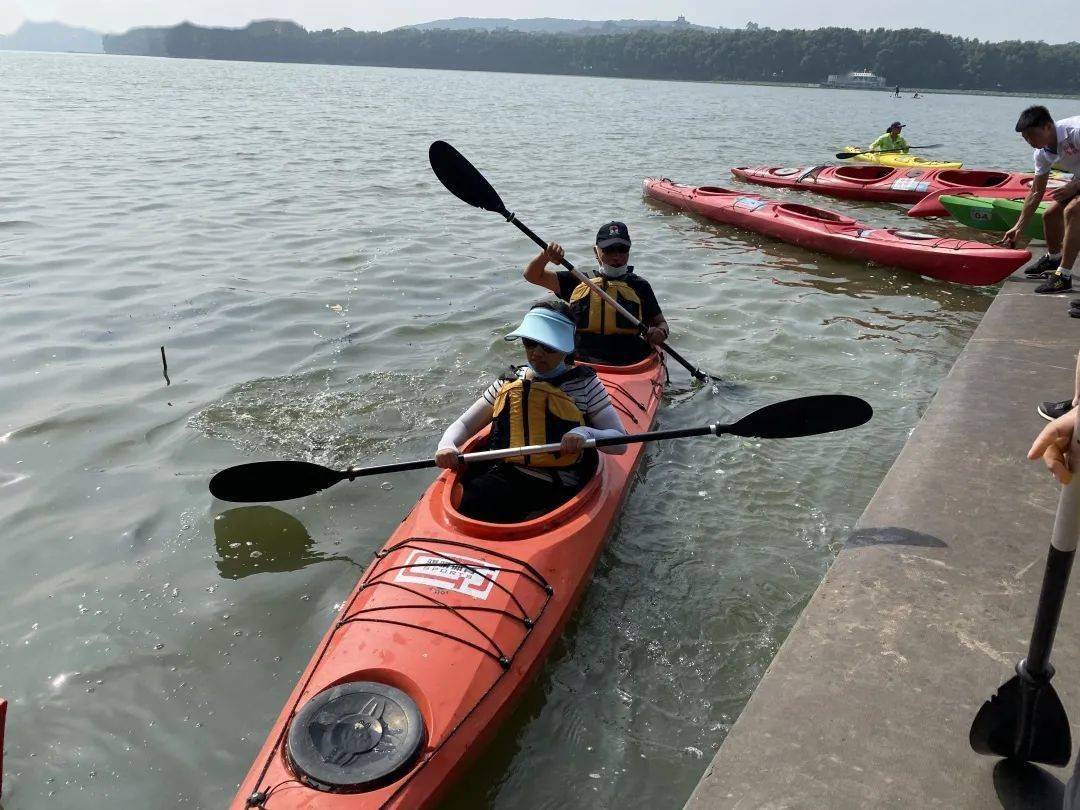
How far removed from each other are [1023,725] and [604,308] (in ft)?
13.2

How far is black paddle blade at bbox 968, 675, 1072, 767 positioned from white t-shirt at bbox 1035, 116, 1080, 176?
6.19 meters

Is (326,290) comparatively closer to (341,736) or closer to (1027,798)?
(341,736)

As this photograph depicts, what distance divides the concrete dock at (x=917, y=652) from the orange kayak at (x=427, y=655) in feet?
2.72

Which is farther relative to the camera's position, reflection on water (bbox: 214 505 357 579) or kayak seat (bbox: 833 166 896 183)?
kayak seat (bbox: 833 166 896 183)

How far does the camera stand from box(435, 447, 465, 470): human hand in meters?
3.76

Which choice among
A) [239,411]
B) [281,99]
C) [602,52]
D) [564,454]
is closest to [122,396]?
[239,411]

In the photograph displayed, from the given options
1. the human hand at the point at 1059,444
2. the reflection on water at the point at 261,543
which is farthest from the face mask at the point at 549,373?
the human hand at the point at 1059,444

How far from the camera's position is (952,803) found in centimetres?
216

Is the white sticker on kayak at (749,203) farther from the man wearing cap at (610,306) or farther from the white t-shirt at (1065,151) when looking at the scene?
the man wearing cap at (610,306)

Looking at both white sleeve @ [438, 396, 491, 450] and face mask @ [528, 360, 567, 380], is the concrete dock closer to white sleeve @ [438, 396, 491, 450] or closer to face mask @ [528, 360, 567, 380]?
face mask @ [528, 360, 567, 380]

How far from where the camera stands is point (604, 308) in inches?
226

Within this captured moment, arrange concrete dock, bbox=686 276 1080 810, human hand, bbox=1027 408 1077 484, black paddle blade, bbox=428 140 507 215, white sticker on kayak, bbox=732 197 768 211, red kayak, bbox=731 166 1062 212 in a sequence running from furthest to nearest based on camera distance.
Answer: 1. red kayak, bbox=731 166 1062 212
2. white sticker on kayak, bbox=732 197 768 211
3. black paddle blade, bbox=428 140 507 215
4. concrete dock, bbox=686 276 1080 810
5. human hand, bbox=1027 408 1077 484

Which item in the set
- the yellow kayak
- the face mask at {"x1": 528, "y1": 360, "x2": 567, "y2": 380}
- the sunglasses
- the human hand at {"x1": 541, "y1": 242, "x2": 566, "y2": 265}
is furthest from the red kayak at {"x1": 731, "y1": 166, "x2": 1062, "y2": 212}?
the sunglasses

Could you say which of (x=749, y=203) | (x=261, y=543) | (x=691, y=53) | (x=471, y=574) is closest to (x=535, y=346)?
(x=471, y=574)
